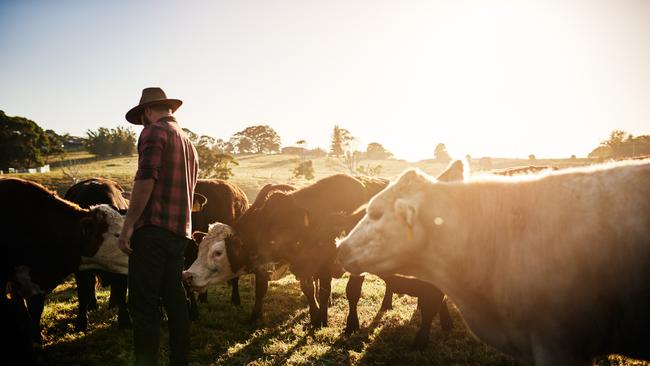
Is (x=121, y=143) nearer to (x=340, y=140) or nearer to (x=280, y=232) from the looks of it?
(x=340, y=140)

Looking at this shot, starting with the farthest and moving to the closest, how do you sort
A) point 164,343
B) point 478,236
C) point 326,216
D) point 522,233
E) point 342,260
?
point 326,216 → point 164,343 → point 342,260 → point 478,236 → point 522,233

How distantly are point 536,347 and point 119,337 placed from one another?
21.0 ft

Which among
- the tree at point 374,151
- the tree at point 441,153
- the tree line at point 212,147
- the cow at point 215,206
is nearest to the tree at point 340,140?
the tree line at point 212,147

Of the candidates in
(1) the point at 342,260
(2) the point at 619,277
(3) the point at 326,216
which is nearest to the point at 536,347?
(2) the point at 619,277

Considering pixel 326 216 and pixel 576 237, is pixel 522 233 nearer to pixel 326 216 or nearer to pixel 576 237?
pixel 576 237

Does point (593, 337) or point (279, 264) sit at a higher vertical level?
point (593, 337)

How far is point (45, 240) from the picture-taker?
5699 millimetres

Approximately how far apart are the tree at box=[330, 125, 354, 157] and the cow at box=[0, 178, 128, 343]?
76.4 metres

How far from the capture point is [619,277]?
2.65 meters

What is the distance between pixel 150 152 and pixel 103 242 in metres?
3.28

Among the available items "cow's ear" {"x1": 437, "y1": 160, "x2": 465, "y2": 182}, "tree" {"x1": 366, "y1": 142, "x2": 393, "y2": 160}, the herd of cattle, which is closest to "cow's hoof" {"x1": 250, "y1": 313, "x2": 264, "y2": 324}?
the herd of cattle

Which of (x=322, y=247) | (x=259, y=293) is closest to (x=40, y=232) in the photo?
(x=259, y=293)

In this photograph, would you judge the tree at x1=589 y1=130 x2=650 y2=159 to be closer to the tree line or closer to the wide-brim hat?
the tree line

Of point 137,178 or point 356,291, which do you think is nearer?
point 137,178
